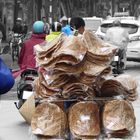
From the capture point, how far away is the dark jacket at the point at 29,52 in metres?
9.29

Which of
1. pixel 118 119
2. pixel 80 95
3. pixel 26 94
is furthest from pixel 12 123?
pixel 118 119

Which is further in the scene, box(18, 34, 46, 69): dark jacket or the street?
box(18, 34, 46, 69): dark jacket

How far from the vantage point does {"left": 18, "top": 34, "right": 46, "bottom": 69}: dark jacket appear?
30.5 ft

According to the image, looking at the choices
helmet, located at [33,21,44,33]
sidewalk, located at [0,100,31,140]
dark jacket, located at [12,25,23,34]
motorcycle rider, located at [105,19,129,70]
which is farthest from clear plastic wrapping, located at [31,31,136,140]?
dark jacket, located at [12,25,23,34]

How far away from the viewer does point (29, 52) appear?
9344 mm

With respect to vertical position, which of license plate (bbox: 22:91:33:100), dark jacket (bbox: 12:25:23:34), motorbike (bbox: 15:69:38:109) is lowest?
dark jacket (bbox: 12:25:23:34)

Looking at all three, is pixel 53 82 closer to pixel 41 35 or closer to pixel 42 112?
pixel 42 112

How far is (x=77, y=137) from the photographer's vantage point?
565 centimetres

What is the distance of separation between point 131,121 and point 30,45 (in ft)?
12.8

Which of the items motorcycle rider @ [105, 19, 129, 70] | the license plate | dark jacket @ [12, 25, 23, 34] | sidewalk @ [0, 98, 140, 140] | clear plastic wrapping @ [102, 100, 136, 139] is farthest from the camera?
dark jacket @ [12, 25, 23, 34]

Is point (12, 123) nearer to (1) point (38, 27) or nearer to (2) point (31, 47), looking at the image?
(2) point (31, 47)

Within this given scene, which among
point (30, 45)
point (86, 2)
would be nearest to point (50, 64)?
point (30, 45)

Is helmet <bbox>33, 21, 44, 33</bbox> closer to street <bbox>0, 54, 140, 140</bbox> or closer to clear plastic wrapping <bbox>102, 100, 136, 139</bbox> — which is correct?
street <bbox>0, 54, 140, 140</bbox>

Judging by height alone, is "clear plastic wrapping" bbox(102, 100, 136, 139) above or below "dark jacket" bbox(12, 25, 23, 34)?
above
